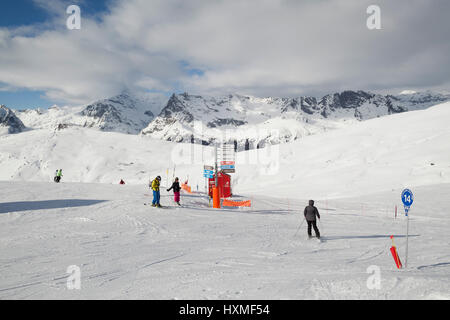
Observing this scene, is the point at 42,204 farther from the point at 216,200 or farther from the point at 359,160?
the point at 359,160

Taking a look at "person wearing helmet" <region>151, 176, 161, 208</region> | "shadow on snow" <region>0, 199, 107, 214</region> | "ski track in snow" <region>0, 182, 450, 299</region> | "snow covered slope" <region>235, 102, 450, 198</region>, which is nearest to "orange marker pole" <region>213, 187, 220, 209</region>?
"ski track in snow" <region>0, 182, 450, 299</region>

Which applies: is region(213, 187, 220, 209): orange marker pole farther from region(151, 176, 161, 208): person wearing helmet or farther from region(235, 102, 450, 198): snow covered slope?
region(235, 102, 450, 198): snow covered slope

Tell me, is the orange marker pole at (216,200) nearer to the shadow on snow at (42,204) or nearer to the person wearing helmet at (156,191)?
the person wearing helmet at (156,191)

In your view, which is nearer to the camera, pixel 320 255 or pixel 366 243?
pixel 320 255

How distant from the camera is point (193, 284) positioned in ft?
21.8

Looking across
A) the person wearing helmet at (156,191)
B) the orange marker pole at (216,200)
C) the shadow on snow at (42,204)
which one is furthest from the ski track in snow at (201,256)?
the orange marker pole at (216,200)

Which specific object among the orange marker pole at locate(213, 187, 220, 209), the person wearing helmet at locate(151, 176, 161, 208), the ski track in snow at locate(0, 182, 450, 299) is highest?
the person wearing helmet at locate(151, 176, 161, 208)

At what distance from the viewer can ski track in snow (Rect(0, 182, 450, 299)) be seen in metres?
6.32

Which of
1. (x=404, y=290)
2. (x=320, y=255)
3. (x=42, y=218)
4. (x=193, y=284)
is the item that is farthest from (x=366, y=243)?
(x=42, y=218)

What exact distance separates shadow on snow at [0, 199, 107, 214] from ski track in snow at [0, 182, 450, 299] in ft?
1.43

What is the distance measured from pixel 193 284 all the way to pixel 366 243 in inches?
346

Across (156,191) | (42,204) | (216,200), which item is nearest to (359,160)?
(216,200)

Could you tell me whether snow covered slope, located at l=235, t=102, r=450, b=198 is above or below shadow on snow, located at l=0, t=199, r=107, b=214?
above
